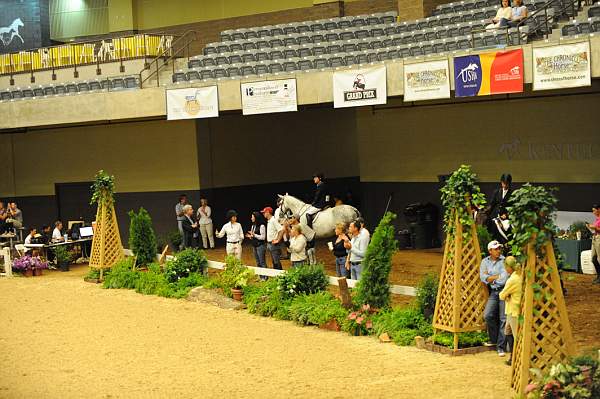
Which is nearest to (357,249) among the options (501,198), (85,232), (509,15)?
(501,198)

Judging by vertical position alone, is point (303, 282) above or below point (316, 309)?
above

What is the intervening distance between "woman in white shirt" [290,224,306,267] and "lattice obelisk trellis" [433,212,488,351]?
15.4 feet

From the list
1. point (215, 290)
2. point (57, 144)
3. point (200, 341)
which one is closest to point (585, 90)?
point (215, 290)

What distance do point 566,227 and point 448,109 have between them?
5101 millimetres

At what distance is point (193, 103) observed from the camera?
24.0 metres

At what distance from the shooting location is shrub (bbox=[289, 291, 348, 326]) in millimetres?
15070

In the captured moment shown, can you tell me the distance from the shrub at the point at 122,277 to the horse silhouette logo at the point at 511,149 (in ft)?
30.7

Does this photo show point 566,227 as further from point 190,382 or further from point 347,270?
point 190,382

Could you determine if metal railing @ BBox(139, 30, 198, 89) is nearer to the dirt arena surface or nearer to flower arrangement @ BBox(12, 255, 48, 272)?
flower arrangement @ BBox(12, 255, 48, 272)

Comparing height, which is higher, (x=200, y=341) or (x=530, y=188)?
(x=530, y=188)

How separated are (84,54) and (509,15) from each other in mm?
14666

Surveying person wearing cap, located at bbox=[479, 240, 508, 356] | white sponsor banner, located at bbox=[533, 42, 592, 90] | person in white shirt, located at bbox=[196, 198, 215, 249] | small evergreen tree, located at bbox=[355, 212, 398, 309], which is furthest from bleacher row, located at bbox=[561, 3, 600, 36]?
person in white shirt, located at bbox=[196, 198, 215, 249]

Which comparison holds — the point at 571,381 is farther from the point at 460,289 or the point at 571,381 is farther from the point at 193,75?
the point at 193,75

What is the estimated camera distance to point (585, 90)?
67.4 feet
